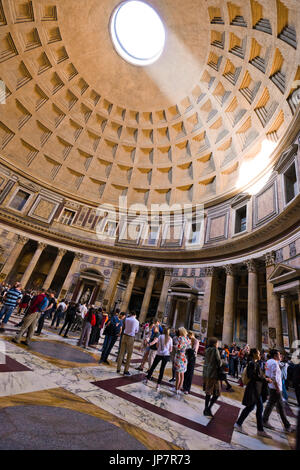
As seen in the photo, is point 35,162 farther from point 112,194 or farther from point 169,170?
point 169,170

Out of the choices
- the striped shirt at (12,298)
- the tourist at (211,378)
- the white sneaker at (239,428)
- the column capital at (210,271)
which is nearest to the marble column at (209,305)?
the column capital at (210,271)

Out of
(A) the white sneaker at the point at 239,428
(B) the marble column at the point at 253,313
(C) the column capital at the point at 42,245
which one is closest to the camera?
(A) the white sneaker at the point at 239,428

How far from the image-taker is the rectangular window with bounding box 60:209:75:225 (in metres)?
23.8

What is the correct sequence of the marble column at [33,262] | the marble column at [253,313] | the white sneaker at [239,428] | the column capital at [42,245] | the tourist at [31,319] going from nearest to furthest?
the white sneaker at [239,428] → the tourist at [31,319] → the marble column at [253,313] → the marble column at [33,262] → the column capital at [42,245]

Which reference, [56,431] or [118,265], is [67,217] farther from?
[56,431]

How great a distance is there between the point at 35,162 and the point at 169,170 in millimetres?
15628

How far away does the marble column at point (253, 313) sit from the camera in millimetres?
12159

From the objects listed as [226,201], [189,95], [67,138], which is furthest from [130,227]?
[189,95]

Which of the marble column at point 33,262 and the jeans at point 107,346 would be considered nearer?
the jeans at point 107,346

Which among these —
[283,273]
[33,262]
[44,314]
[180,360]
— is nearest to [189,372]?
[180,360]

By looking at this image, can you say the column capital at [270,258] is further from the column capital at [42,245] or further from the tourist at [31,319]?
the column capital at [42,245]

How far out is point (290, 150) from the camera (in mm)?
12695

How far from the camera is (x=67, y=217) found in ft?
79.1

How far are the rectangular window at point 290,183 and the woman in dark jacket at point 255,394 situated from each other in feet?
38.6
